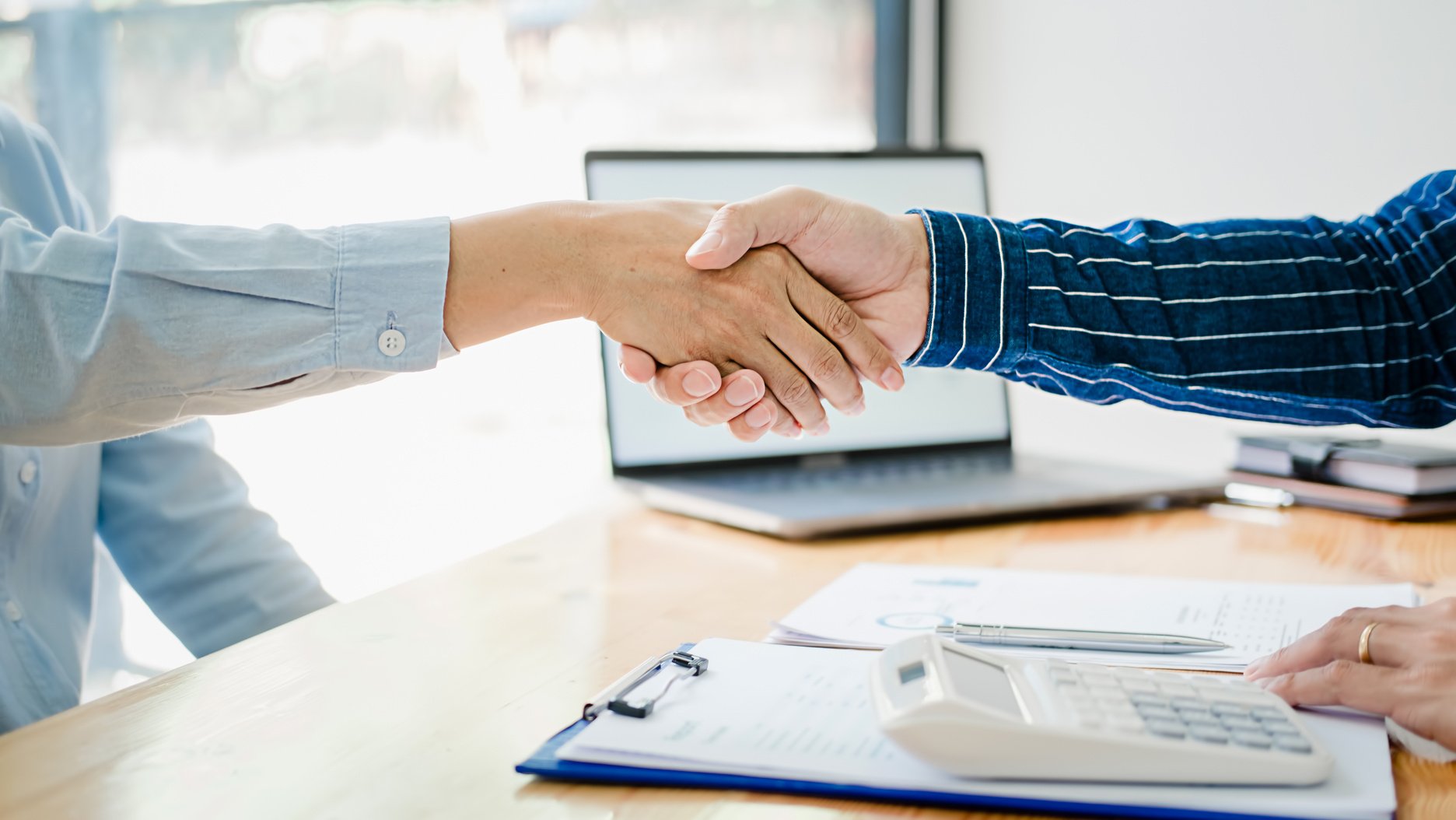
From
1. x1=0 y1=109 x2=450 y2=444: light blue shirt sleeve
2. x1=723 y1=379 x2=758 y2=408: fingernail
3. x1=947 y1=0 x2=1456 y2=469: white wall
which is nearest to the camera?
x1=0 y1=109 x2=450 y2=444: light blue shirt sleeve

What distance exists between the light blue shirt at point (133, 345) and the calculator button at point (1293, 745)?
23.9 inches

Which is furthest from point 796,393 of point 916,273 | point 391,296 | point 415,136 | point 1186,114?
point 1186,114

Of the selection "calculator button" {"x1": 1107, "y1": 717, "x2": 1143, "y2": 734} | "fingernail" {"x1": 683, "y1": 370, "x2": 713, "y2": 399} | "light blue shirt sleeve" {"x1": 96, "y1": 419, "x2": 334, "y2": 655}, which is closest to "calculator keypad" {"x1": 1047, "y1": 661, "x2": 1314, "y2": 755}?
"calculator button" {"x1": 1107, "y1": 717, "x2": 1143, "y2": 734}

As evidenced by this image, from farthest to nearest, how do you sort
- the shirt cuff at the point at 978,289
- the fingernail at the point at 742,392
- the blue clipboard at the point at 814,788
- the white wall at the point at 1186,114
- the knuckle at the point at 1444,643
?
the white wall at the point at 1186,114
the fingernail at the point at 742,392
the shirt cuff at the point at 978,289
the knuckle at the point at 1444,643
the blue clipboard at the point at 814,788

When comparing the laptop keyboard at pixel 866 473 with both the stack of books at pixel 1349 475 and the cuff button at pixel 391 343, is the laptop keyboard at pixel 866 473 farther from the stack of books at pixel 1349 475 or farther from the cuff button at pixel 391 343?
the cuff button at pixel 391 343

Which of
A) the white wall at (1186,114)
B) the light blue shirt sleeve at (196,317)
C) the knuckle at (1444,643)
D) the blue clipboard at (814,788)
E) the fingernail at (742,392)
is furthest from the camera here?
the white wall at (1186,114)

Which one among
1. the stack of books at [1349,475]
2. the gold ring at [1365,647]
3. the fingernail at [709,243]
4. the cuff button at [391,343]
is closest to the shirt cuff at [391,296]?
the cuff button at [391,343]

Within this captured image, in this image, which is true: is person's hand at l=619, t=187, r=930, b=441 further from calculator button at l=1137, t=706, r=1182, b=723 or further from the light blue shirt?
calculator button at l=1137, t=706, r=1182, b=723

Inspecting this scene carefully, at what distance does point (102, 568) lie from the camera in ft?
4.44

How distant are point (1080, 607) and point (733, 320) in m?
0.41

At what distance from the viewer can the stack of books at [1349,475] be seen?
1.23 metres

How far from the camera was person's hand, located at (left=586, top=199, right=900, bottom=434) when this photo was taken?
3.33ft

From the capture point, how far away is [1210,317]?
0.98 m

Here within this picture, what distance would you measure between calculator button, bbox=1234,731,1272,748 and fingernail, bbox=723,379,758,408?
591 mm
